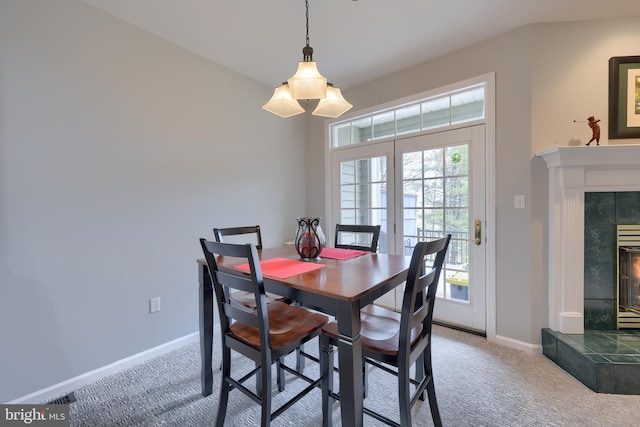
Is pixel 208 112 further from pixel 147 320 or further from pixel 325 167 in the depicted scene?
pixel 147 320

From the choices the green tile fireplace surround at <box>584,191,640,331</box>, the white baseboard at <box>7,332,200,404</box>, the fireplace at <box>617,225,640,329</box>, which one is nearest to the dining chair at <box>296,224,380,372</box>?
the white baseboard at <box>7,332,200,404</box>

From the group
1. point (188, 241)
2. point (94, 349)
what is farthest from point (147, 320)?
point (188, 241)

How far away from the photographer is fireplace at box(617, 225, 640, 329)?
2.10m

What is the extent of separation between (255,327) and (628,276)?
2766mm

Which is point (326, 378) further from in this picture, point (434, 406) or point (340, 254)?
point (340, 254)

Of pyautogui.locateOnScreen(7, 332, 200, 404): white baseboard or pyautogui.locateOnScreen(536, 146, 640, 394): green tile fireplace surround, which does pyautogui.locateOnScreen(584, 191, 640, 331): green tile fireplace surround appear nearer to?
pyautogui.locateOnScreen(536, 146, 640, 394): green tile fireplace surround

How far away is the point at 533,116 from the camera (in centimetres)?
219

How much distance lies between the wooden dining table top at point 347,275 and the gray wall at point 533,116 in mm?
1223

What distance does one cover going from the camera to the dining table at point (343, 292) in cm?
109

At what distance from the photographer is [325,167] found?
349 centimetres

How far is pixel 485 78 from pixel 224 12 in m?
2.16

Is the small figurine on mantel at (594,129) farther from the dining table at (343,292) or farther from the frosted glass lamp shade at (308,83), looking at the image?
the frosted glass lamp shade at (308,83)

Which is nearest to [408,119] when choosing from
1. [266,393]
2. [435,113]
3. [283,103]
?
[435,113]

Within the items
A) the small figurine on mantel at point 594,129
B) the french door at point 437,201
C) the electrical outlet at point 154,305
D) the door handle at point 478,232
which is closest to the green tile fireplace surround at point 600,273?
the small figurine on mantel at point 594,129
